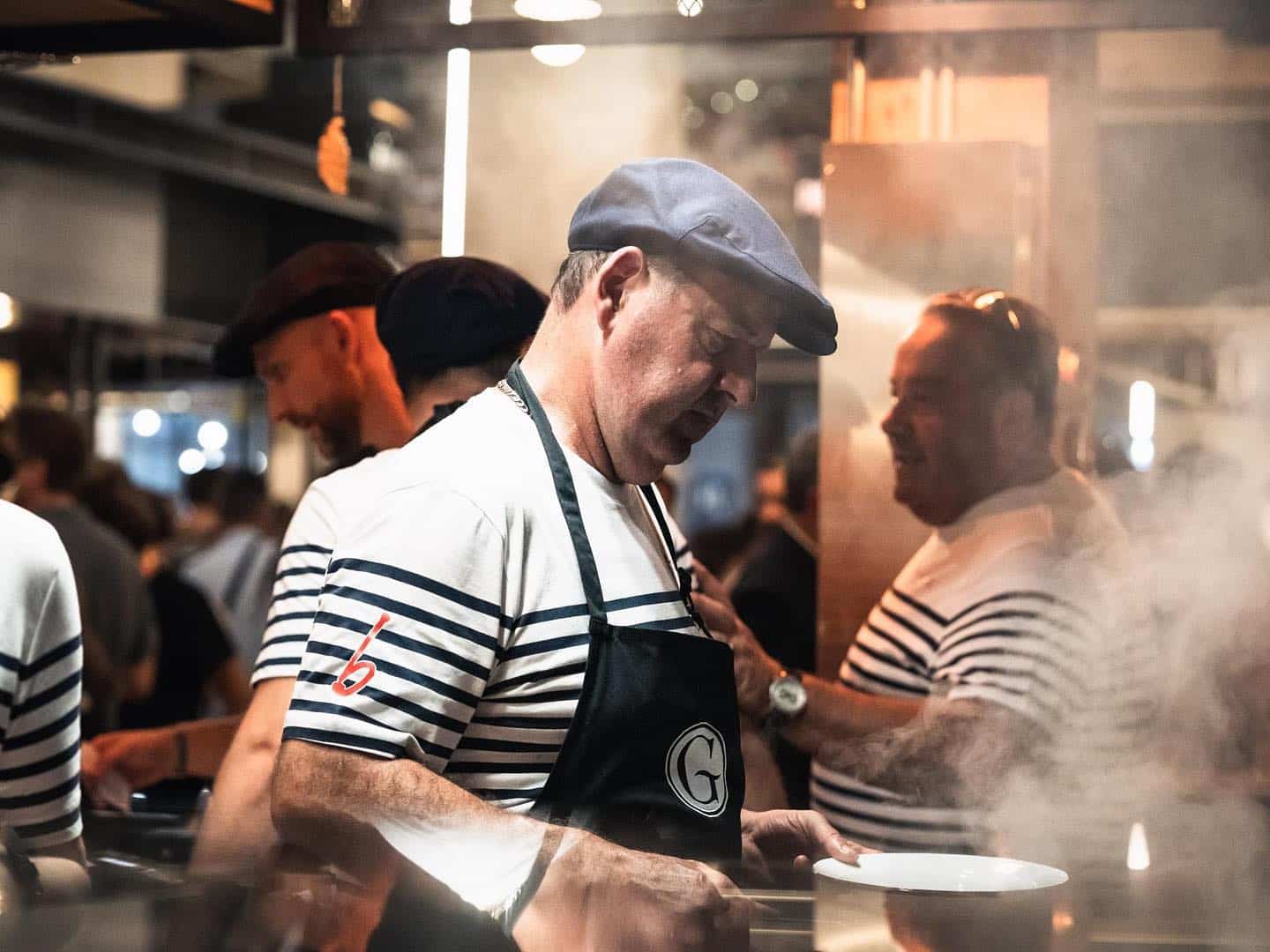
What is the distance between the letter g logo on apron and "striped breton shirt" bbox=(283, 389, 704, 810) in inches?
4.7

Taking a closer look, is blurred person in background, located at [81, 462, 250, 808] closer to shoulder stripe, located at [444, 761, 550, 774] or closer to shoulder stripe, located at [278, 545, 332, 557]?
shoulder stripe, located at [278, 545, 332, 557]

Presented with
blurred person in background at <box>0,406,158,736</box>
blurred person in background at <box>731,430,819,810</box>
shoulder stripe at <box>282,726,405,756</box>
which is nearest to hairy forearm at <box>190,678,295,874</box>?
shoulder stripe at <box>282,726,405,756</box>

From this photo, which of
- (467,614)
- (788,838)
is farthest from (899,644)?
(467,614)

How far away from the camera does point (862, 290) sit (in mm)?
2430

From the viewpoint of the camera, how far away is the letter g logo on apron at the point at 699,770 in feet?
4.45

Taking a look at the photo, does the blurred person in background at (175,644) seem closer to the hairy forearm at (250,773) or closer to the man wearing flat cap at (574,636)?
the hairy forearm at (250,773)

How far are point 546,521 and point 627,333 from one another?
208 mm

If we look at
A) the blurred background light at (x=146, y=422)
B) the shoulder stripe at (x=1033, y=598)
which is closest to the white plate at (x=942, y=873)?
the shoulder stripe at (x=1033, y=598)

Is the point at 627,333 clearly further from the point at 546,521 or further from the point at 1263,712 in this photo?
the point at 1263,712

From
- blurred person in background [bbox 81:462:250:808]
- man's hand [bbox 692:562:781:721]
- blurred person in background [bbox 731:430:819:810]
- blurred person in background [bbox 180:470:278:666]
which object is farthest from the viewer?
blurred person in background [bbox 180:470:278:666]

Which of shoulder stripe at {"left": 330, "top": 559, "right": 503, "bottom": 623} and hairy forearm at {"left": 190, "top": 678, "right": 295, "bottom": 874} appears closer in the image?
shoulder stripe at {"left": 330, "top": 559, "right": 503, "bottom": 623}

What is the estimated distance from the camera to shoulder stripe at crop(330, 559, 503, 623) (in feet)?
3.88

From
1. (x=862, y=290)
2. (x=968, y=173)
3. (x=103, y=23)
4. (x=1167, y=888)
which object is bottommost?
(x=1167, y=888)

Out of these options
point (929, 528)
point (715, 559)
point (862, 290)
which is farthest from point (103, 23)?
point (715, 559)
